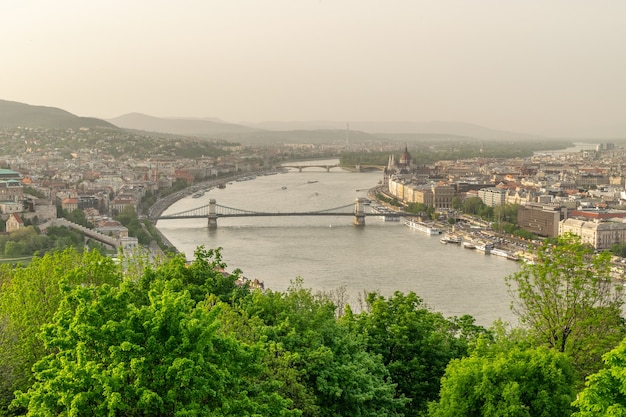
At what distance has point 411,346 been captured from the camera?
4305 millimetres

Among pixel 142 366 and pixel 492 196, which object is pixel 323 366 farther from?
pixel 492 196

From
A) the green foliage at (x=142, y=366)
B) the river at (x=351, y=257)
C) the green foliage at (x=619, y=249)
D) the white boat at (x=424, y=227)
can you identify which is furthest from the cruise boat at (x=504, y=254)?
the green foliage at (x=142, y=366)

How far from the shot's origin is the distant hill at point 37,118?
4838 cm

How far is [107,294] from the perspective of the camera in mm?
2795

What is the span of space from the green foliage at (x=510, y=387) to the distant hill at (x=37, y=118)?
46147mm

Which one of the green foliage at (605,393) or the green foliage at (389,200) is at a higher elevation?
the green foliage at (605,393)

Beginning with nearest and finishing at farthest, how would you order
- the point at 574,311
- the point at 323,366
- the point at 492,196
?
1. the point at 323,366
2. the point at 574,311
3. the point at 492,196

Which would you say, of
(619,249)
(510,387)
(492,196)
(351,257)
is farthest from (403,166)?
(510,387)

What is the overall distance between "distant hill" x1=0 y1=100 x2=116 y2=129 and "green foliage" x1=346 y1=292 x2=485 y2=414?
45026 mm

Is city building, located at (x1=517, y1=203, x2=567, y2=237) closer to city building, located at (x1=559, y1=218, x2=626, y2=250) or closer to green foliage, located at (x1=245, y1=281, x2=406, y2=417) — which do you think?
city building, located at (x1=559, y1=218, x2=626, y2=250)

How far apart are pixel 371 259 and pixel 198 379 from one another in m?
10.5

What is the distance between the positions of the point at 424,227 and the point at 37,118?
38.5m

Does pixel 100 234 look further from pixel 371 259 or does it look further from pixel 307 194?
pixel 307 194

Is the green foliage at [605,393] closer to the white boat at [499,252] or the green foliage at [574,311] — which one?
the green foliage at [574,311]
